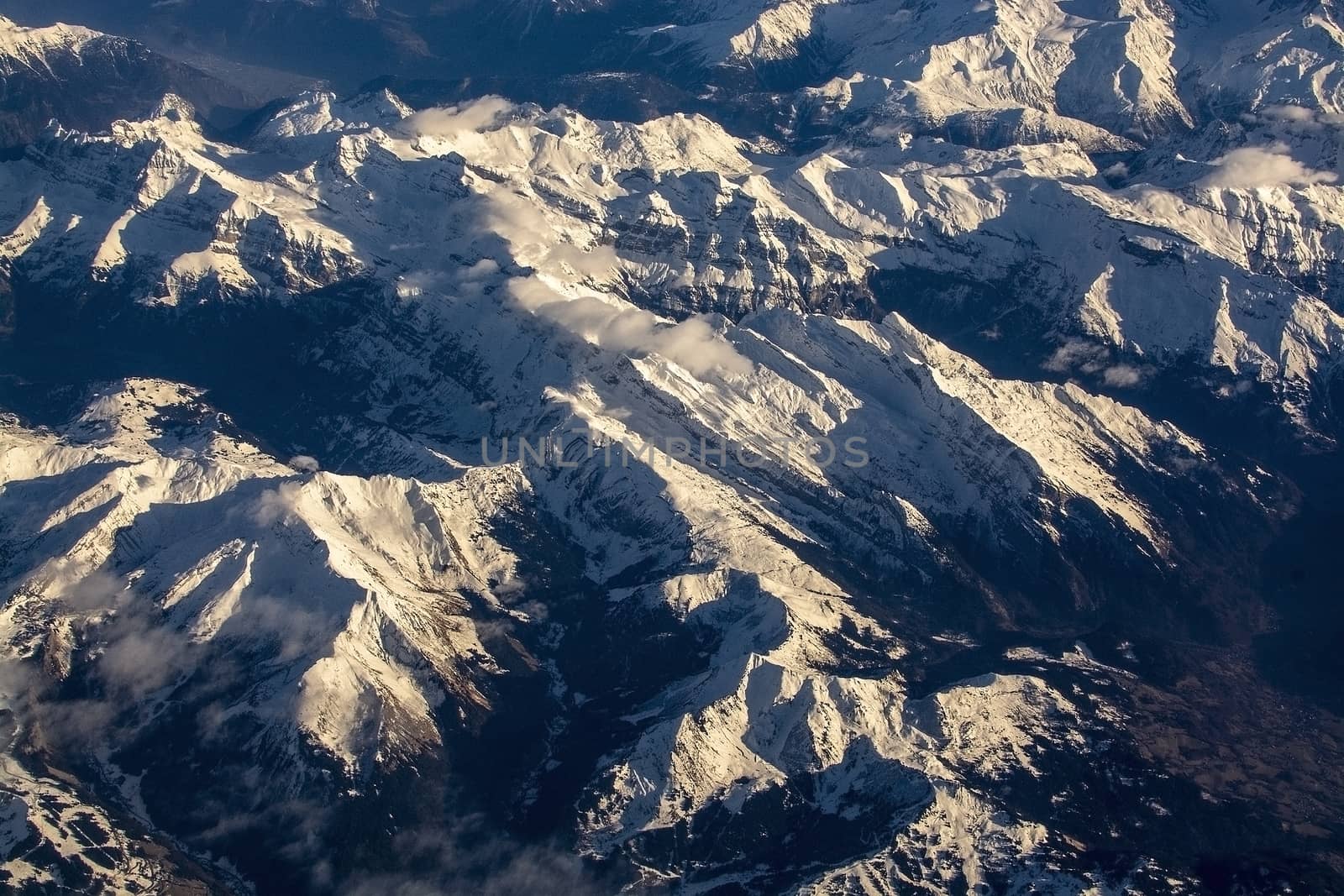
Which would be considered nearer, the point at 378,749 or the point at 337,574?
the point at 378,749

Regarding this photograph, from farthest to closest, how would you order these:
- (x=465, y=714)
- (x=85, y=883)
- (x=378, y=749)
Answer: (x=465, y=714) < (x=378, y=749) < (x=85, y=883)

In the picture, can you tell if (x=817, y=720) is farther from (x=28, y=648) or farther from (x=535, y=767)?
(x=28, y=648)

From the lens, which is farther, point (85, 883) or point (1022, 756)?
point (1022, 756)

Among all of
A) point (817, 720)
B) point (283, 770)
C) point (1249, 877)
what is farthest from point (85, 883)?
point (1249, 877)

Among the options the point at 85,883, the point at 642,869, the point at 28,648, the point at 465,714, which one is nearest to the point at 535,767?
the point at 465,714

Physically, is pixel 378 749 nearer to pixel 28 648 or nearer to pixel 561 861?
pixel 561 861

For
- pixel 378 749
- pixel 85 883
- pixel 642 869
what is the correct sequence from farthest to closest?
pixel 378 749, pixel 642 869, pixel 85 883

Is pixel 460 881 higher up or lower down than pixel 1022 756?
lower down

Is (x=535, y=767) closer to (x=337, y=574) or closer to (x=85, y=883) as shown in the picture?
(x=337, y=574)

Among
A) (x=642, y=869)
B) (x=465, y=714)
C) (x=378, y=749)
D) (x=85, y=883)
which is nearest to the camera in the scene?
(x=85, y=883)
